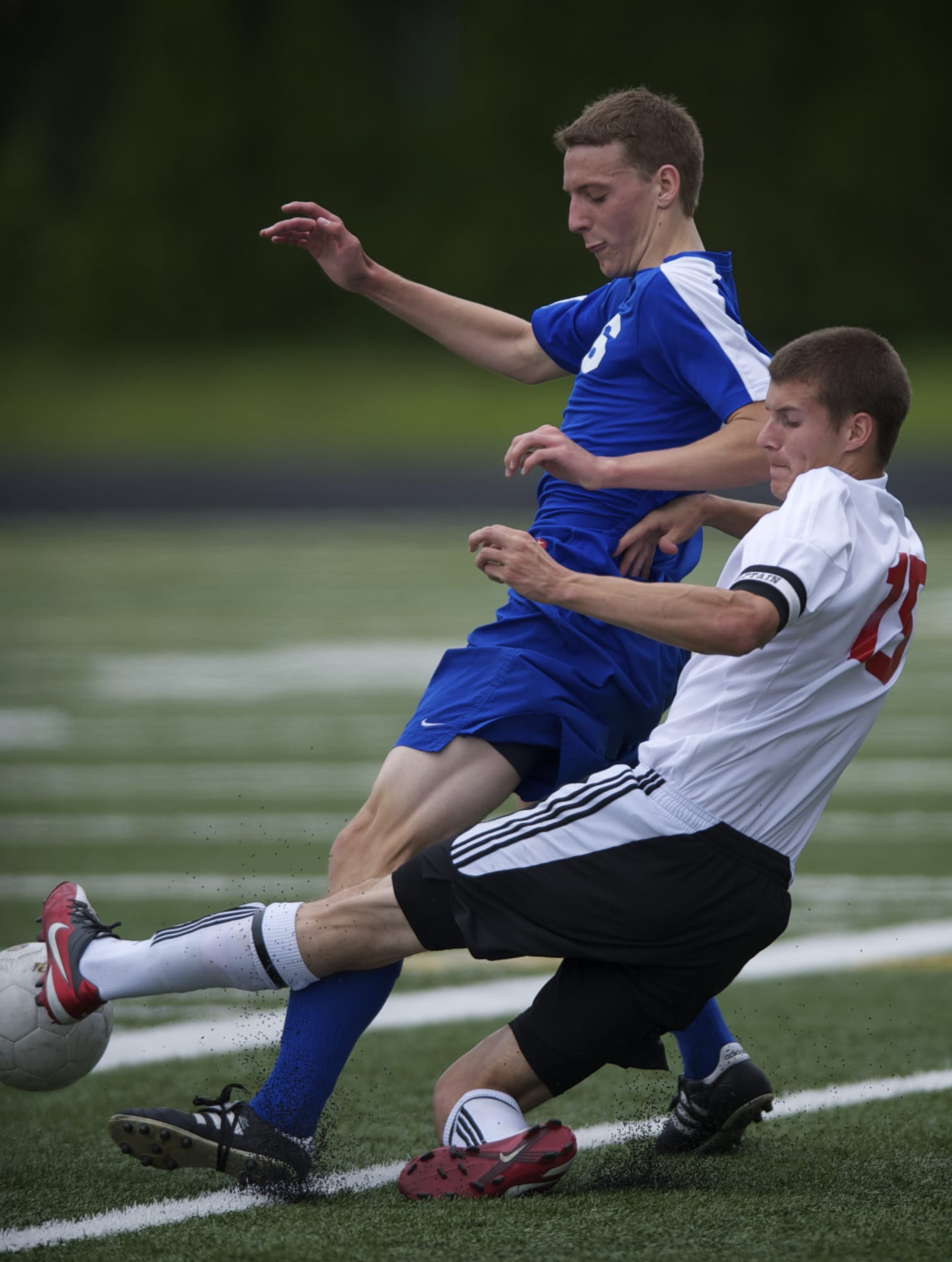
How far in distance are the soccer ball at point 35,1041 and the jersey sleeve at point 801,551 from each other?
1.54 meters

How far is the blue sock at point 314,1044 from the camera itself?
3.33 m

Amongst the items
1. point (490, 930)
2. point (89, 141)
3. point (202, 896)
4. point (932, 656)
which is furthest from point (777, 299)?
point (490, 930)

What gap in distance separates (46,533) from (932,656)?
417 inches

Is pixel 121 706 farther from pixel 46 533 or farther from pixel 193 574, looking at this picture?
pixel 46 533

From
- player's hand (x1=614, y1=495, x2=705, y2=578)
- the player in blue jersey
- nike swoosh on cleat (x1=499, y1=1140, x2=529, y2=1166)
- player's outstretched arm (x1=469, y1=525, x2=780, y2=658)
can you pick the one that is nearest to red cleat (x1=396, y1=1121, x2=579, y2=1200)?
nike swoosh on cleat (x1=499, y1=1140, x2=529, y2=1166)

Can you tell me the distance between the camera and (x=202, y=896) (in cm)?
586

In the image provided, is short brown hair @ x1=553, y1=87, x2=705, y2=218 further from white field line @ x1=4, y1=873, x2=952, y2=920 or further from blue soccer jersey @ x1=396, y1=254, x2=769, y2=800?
white field line @ x1=4, y1=873, x2=952, y2=920

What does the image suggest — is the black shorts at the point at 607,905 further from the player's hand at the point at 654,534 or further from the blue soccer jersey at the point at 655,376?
the blue soccer jersey at the point at 655,376

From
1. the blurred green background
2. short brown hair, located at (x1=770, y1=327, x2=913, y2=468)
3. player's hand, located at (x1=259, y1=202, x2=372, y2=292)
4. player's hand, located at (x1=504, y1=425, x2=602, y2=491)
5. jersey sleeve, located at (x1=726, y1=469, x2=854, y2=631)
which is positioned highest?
the blurred green background

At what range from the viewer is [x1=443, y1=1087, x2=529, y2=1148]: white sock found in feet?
10.6

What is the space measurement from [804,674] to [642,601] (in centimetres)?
33

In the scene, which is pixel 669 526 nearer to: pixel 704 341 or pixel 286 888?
pixel 704 341

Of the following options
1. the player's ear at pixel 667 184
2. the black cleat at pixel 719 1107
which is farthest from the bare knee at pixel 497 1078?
the player's ear at pixel 667 184

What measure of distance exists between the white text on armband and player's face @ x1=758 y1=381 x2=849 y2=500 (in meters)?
0.25
